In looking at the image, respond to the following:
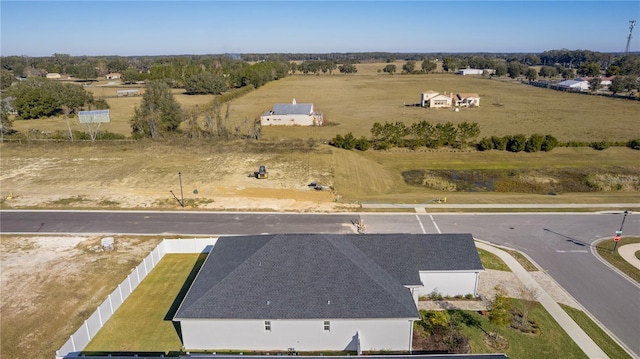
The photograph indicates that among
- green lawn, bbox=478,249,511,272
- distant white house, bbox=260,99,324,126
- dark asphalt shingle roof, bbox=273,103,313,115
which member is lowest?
green lawn, bbox=478,249,511,272

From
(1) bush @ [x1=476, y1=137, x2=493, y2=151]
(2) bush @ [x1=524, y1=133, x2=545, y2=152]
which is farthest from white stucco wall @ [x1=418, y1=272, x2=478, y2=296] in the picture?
(2) bush @ [x1=524, y1=133, x2=545, y2=152]

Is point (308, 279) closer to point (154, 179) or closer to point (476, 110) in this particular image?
point (154, 179)

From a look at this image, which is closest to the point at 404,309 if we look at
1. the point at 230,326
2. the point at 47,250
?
the point at 230,326

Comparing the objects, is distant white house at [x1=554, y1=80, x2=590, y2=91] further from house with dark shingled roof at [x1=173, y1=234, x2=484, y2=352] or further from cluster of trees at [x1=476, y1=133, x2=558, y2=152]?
house with dark shingled roof at [x1=173, y1=234, x2=484, y2=352]

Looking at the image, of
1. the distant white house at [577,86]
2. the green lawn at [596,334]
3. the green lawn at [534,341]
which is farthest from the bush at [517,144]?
the distant white house at [577,86]

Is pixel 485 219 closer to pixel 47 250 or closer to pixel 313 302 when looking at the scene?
pixel 313 302

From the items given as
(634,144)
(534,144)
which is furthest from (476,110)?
(534,144)
